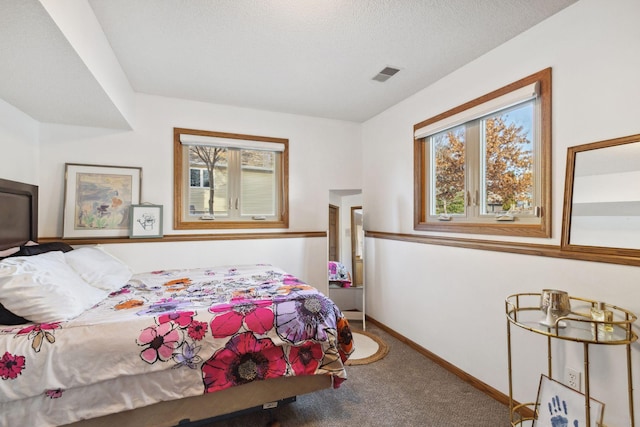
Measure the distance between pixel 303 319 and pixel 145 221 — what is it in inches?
79.9

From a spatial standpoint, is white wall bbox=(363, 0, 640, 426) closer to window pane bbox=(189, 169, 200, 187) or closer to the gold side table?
the gold side table

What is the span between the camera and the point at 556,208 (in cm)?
176

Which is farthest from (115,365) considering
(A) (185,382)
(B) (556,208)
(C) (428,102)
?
(C) (428,102)

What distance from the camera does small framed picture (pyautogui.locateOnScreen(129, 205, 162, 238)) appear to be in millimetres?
2836

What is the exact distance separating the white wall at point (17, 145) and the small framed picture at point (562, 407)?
3650mm

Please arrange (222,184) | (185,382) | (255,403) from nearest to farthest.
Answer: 1. (185,382)
2. (255,403)
3. (222,184)

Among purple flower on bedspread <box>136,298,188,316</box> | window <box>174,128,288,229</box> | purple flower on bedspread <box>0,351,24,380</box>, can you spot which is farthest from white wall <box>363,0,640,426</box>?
purple flower on bedspread <box>0,351,24,380</box>

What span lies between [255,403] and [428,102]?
9.05ft

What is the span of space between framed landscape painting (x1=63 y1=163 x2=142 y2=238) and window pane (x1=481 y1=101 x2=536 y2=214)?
124 inches

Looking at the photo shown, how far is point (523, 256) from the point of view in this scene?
6.23 ft

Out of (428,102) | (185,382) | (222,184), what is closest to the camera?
(185,382)

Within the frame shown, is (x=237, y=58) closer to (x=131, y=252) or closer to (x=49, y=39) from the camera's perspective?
(x=49, y=39)

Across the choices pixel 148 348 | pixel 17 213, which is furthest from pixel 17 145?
pixel 148 348

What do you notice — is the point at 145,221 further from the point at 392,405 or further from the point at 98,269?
the point at 392,405
